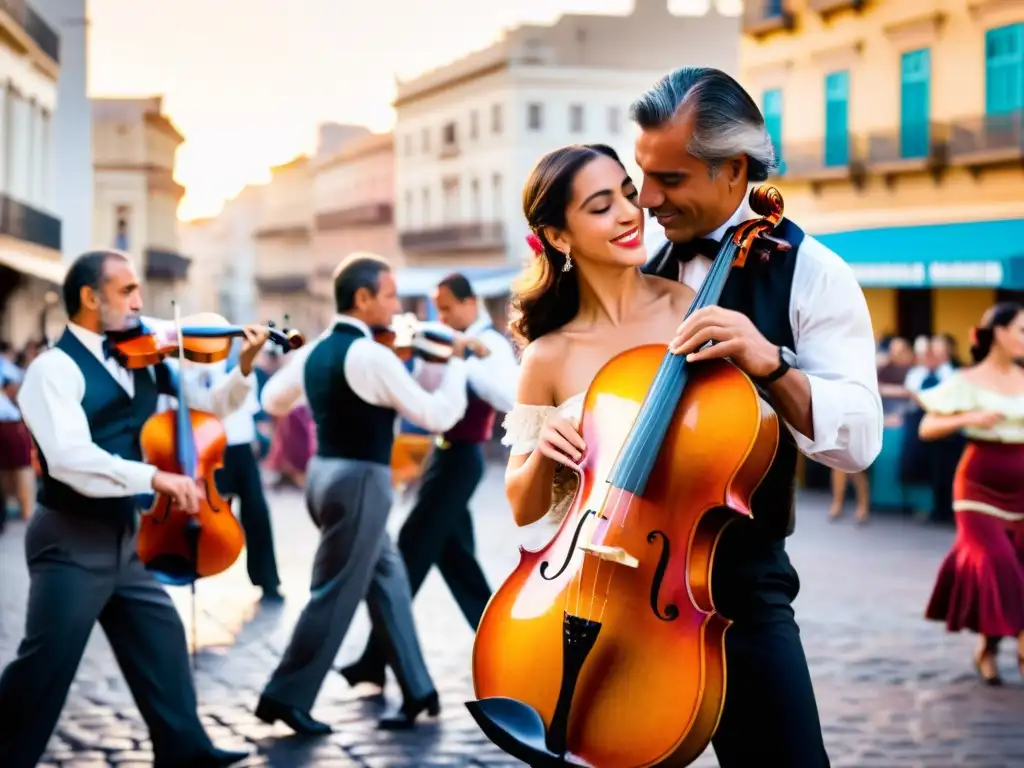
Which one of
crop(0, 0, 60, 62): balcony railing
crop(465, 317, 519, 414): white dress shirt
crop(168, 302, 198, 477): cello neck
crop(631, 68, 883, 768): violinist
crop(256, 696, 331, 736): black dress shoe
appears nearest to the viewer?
crop(631, 68, 883, 768): violinist

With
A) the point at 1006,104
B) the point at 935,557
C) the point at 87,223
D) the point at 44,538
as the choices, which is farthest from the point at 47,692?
the point at 87,223

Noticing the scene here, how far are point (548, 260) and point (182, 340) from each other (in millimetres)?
2892

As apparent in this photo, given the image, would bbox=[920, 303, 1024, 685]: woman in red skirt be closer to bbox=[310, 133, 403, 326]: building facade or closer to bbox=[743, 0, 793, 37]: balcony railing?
bbox=[743, 0, 793, 37]: balcony railing

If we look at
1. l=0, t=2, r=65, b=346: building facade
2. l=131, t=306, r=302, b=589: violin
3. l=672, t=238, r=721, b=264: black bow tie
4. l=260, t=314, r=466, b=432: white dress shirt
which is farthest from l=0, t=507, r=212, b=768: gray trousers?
l=0, t=2, r=65, b=346: building facade

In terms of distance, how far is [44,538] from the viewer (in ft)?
20.2

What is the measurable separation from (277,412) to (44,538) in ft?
6.61

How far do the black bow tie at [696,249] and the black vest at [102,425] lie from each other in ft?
9.75

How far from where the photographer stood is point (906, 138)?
27250 millimetres

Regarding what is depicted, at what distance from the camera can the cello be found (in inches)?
124

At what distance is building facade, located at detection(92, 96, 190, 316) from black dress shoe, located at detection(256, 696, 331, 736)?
63207mm

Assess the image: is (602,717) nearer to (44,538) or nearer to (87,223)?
(44,538)

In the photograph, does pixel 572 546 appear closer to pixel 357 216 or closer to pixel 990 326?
pixel 990 326

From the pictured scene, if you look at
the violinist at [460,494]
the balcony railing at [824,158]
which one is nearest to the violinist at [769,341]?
Answer: the violinist at [460,494]

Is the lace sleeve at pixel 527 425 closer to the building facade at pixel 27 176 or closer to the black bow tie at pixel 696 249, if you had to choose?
the black bow tie at pixel 696 249
